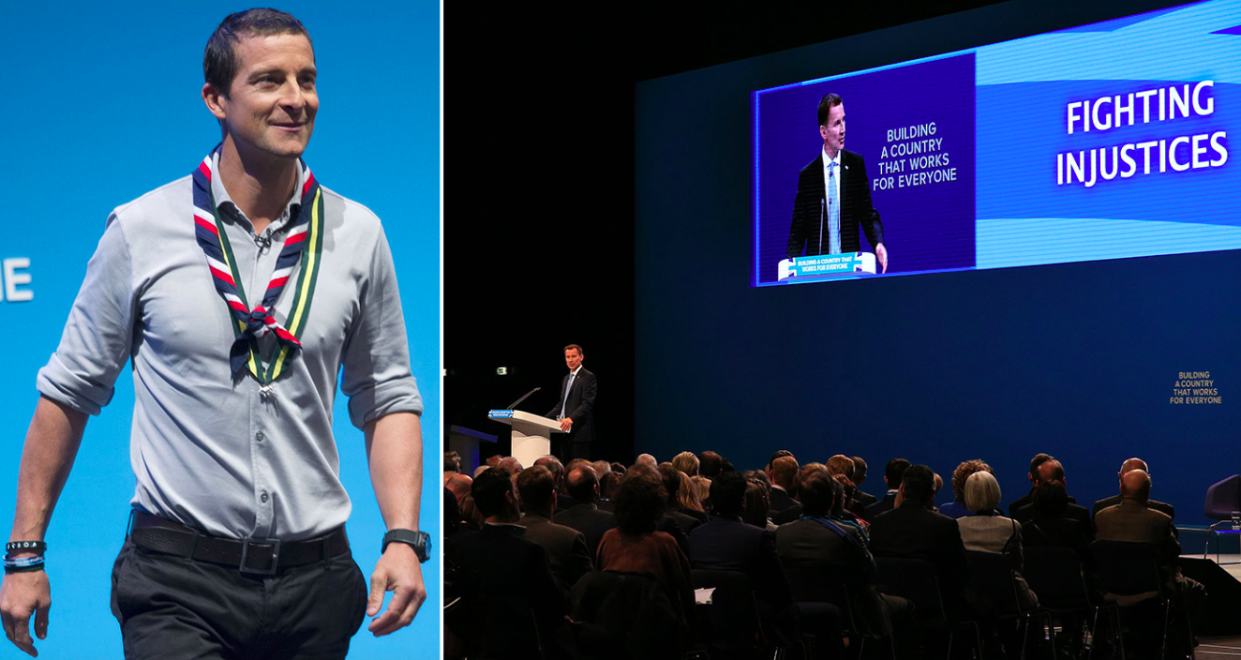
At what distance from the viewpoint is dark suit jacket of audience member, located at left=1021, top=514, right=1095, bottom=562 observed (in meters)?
5.34

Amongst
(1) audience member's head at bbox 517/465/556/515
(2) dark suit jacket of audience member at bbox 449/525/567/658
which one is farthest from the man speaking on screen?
(2) dark suit jacket of audience member at bbox 449/525/567/658

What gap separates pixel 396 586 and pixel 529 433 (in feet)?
21.9

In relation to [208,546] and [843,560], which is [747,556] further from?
[208,546]

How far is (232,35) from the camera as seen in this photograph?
2398 millimetres

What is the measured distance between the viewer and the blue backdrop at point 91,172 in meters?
2.64

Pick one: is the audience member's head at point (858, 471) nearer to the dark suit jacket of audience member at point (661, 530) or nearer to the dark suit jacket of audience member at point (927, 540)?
the dark suit jacket of audience member at point (927, 540)

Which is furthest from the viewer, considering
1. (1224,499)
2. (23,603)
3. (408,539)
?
(1224,499)

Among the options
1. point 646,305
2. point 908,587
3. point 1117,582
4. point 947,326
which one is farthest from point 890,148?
point 908,587

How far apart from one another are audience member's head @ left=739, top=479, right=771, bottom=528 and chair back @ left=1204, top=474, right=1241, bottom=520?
531cm

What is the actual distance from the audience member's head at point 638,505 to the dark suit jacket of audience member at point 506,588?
304 millimetres

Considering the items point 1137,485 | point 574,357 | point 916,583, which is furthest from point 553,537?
point 574,357

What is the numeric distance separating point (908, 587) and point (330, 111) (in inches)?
120

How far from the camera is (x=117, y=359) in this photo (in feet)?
7.29

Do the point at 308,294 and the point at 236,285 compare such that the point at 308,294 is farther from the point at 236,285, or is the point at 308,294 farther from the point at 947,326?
the point at 947,326
